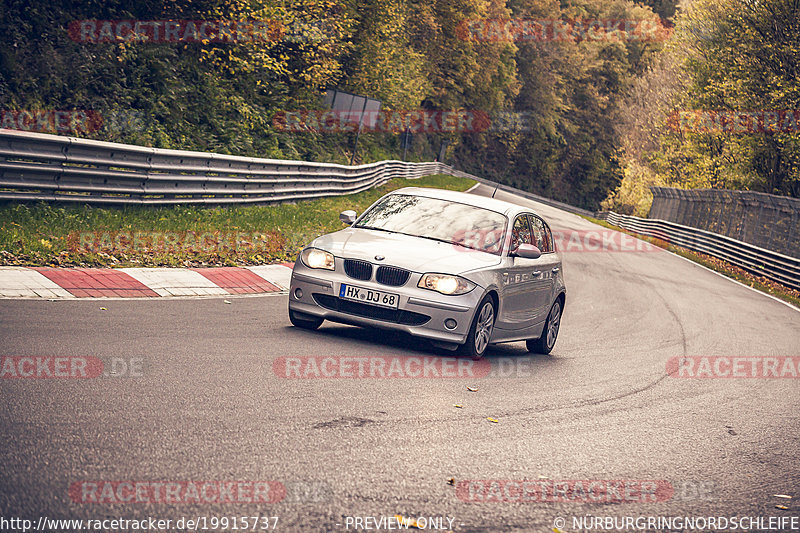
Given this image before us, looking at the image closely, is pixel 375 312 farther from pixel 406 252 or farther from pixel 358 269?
pixel 406 252

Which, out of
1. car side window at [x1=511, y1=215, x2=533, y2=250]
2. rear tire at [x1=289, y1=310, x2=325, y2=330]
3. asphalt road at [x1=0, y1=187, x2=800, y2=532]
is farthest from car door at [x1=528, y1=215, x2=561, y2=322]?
rear tire at [x1=289, y1=310, x2=325, y2=330]

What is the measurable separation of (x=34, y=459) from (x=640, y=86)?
73.2m

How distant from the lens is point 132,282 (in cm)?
1064

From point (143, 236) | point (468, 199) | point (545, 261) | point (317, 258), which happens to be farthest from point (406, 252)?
point (143, 236)

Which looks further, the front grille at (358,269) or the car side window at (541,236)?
the car side window at (541,236)

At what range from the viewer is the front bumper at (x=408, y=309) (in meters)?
8.66

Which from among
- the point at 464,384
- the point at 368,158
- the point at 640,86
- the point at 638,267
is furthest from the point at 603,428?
the point at 640,86

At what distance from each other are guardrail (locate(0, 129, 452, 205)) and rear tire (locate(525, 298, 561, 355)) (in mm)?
6723

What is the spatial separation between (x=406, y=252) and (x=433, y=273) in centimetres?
43

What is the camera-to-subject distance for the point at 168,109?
2364cm

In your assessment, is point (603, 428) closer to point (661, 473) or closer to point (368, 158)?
point (661, 473)

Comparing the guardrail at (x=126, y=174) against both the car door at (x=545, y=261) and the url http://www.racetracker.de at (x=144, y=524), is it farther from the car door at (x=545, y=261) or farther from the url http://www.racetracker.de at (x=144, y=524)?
the url http://www.racetracker.de at (x=144, y=524)

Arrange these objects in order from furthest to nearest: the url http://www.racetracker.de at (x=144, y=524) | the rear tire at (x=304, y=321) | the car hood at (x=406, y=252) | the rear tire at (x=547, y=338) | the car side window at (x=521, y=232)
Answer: the rear tire at (x=547, y=338), the car side window at (x=521, y=232), the rear tire at (x=304, y=321), the car hood at (x=406, y=252), the url http://www.racetracker.de at (x=144, y=524)

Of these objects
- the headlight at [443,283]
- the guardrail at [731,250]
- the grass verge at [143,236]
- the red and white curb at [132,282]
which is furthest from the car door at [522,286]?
the guardrail at [731,250]
